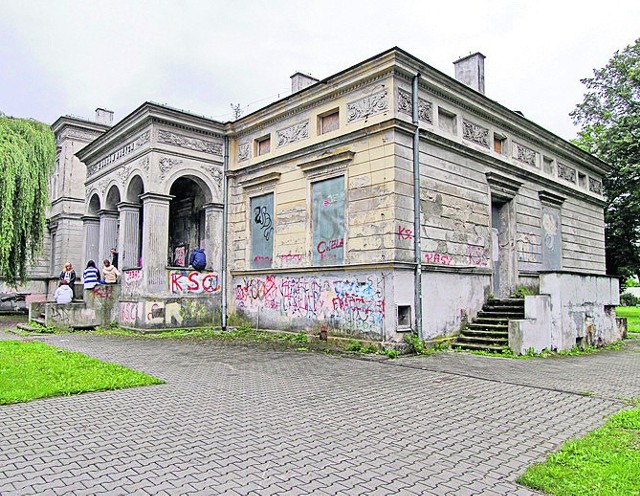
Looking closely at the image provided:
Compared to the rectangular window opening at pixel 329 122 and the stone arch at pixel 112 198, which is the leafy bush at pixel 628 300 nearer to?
the rectangular window opening at pixel 329 122

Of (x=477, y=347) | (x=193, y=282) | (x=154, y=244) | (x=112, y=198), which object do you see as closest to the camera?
→ (x=477, y=347)

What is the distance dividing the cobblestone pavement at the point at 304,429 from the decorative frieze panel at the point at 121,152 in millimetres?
8665

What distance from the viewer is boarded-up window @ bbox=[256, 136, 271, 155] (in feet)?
51.8

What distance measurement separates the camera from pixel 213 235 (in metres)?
16.4

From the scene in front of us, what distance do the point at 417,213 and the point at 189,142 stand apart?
813 cm

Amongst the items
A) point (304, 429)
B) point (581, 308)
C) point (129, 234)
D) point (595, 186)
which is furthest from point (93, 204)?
point (595, 186)

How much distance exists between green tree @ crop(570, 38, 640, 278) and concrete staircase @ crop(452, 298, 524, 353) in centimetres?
1304

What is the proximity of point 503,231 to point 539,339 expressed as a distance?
4.59m

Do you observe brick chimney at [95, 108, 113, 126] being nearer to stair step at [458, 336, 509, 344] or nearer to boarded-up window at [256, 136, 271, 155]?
boarded-up window at [256, 136, 271, 155]

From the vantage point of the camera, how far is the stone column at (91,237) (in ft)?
63.8

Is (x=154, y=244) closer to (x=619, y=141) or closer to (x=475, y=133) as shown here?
(x=475, y=133)

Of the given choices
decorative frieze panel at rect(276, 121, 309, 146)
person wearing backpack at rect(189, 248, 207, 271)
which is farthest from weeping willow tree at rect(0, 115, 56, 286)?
decorative frieze panel at rect(276, 121, 309, 146)

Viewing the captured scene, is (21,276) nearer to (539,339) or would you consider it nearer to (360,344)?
(360,344)

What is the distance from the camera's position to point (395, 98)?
11852 mm
